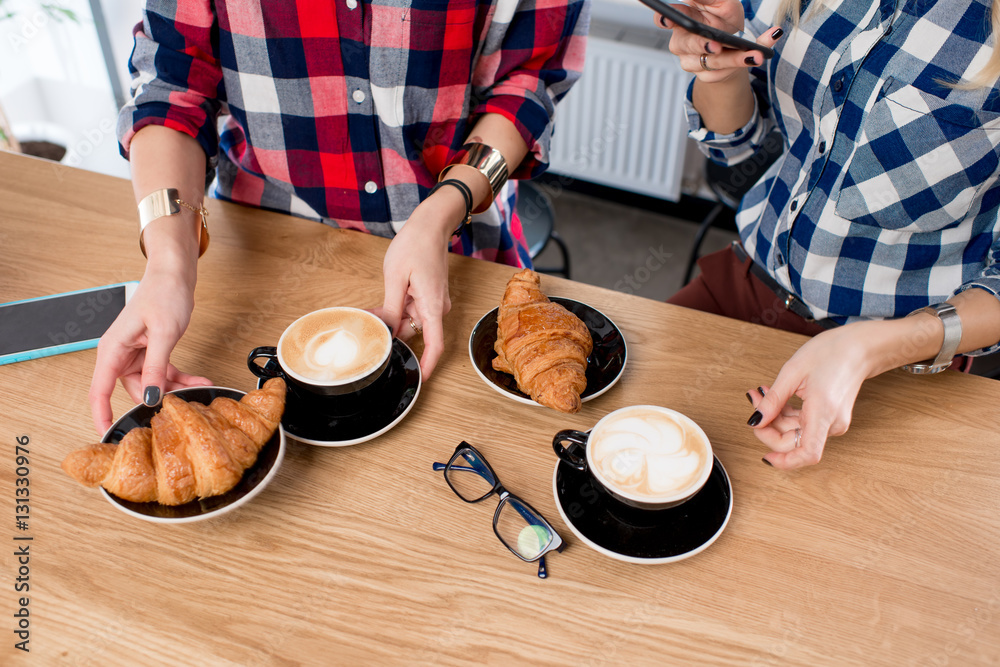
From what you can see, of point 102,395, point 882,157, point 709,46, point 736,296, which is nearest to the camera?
point 102,395

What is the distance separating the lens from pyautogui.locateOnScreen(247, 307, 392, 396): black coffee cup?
857mm

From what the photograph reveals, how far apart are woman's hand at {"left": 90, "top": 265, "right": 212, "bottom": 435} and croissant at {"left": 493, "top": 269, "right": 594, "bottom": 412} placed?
45 cm

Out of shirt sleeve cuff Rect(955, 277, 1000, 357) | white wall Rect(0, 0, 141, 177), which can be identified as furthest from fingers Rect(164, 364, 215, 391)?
white wall Rect(0, 0, 141, 177)

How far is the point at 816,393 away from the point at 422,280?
1.95 feet

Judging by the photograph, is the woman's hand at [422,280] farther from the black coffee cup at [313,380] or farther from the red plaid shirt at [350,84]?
the red plaid shirt at [350,84]

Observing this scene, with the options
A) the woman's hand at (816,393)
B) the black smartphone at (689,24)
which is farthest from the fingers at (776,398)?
the black smartphone at (689,24)

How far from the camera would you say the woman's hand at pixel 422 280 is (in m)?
1.00

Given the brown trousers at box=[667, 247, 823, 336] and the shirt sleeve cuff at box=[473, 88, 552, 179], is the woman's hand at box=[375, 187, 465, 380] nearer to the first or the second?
the shirt sleeve cuff at box=[473, 88, 552, 179]

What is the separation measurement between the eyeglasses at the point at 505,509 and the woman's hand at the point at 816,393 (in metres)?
0.33

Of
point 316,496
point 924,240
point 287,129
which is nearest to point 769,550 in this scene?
point 316,496

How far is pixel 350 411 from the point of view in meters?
0.93

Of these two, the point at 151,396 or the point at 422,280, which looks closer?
the point at 151,396

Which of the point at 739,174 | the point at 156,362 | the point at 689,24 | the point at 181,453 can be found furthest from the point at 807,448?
the point at 739,174

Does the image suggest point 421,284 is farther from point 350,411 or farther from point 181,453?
point 181,453
